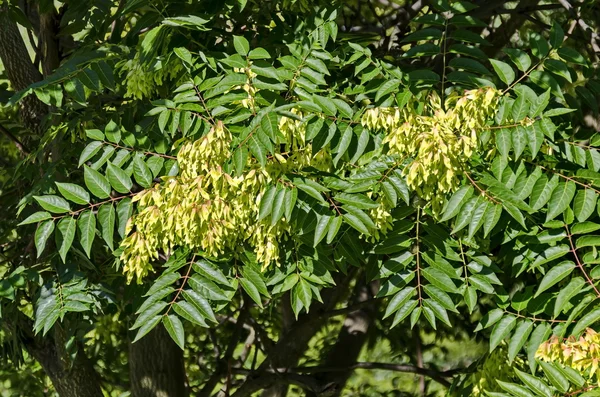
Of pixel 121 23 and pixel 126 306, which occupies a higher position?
pixel 121 23

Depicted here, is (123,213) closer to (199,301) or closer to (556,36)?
(199,301)

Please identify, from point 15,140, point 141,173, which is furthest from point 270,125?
point 15,140

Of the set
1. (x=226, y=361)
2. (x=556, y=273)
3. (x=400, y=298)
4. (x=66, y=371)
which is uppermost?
(x=556, y=273)

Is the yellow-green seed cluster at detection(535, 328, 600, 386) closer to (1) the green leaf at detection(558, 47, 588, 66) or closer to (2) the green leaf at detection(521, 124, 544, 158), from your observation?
(2) the green leaf at detection(521, 124, 544, 158)

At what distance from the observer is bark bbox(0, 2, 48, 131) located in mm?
3879

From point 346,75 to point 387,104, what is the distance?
0.50 metres

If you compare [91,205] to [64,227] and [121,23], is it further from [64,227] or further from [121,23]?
[121,23]

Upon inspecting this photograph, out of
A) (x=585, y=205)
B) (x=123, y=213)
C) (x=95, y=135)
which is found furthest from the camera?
(x=95, y=135)

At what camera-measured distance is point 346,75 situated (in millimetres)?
3102

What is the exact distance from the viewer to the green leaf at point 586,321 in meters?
2.46

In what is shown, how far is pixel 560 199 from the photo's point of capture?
249 centimetres

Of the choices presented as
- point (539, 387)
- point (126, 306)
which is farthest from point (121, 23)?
point (539, 387)

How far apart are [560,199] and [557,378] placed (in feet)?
1.58

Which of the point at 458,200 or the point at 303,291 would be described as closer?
the point at 458,200
